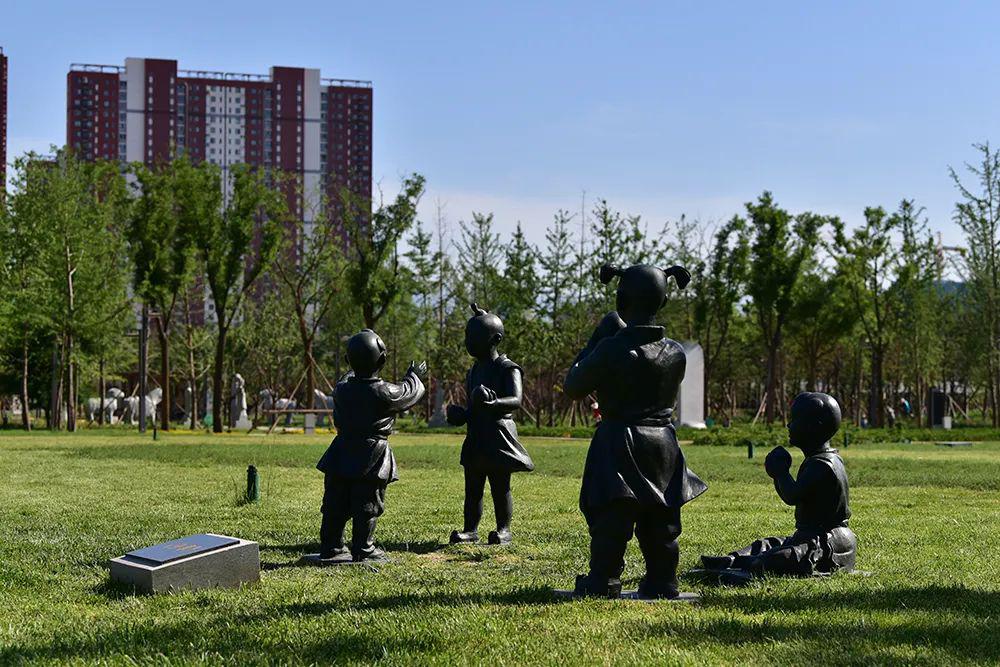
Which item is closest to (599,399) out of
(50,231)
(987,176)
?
(50,231)

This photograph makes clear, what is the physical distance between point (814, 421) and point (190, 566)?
13.9ft

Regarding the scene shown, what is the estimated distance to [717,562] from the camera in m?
7.78

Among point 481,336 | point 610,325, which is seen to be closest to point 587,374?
point 610,325

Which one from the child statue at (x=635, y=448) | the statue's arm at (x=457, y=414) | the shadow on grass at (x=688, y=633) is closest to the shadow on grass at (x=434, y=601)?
the shadow on grass at (x=688, y=633)

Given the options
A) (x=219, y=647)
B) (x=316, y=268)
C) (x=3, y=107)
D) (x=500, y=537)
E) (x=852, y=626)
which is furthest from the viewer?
(x=3, y=107)

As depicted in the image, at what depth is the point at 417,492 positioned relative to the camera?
48.6 feet

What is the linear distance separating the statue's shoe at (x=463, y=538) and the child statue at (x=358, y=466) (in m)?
1.15

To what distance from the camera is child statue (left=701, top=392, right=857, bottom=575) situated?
25.0 feet

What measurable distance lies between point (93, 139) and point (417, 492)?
84.7 meters

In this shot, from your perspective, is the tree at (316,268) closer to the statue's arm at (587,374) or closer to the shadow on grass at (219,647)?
the statue's arm at (587,374)

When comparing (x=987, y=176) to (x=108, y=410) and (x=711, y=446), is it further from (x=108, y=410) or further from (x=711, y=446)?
(x=108, y=410)

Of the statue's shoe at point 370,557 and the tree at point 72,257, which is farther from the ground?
the tree at point 72,257

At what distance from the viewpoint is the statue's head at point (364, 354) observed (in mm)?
8945

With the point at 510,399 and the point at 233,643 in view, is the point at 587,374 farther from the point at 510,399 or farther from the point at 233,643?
the point at 510,399
